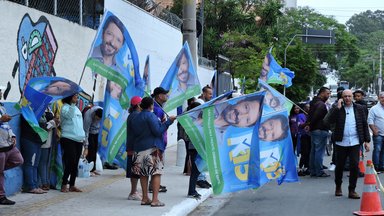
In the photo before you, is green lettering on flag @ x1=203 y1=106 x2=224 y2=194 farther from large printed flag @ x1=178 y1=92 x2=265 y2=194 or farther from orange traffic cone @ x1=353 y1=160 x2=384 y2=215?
orange traffic cone @ x1=353 y1=160 x2=384 y2=215

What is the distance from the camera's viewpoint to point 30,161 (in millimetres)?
10227

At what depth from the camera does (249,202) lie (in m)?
10.7

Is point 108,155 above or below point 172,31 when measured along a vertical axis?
below

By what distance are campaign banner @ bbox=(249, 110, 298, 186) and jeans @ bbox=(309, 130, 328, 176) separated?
3.61 meters

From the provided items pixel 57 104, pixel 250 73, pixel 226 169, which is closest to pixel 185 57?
pixel 57 104

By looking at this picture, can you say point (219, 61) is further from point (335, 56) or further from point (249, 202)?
point (335, 56)

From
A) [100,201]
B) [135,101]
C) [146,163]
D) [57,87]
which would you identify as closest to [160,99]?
[135,101]

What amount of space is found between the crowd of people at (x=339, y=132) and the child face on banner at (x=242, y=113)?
1926 mm

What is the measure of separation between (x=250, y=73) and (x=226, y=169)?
2366cm

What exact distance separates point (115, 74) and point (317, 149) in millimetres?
5726

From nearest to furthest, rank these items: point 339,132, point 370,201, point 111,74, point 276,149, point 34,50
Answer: point 370,201 → point 111,74 → point 276,149 → point 339,132 → point 34,50

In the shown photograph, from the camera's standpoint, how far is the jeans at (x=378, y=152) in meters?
14.2

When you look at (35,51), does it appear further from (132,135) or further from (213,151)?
(213,151)

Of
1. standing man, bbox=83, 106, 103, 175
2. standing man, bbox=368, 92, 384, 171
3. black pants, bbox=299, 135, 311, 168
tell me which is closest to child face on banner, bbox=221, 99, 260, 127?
standing man, bbox=83, 106, 103, 175
